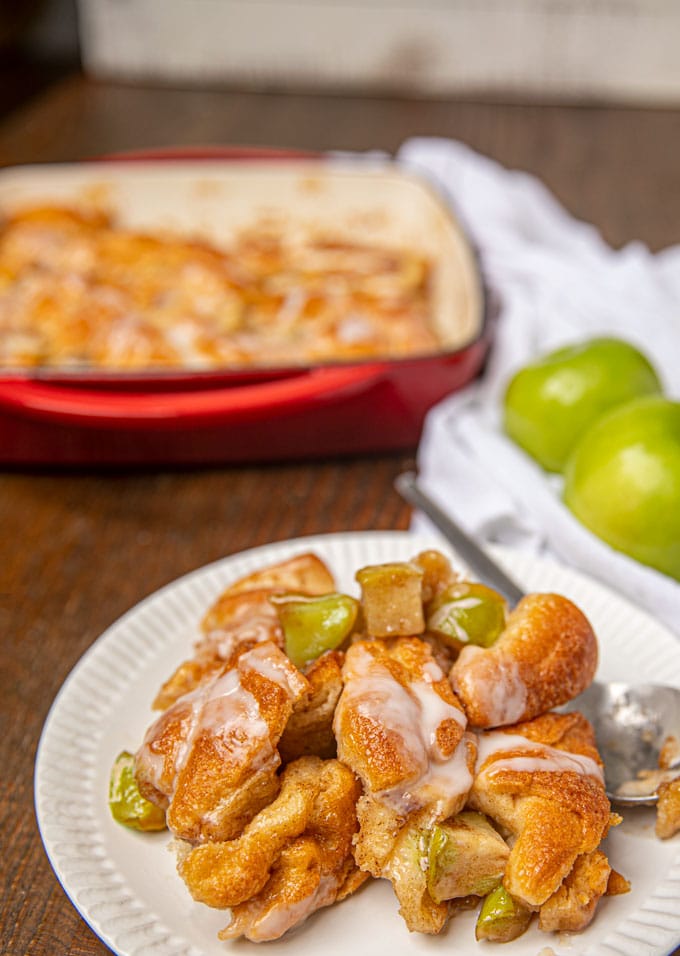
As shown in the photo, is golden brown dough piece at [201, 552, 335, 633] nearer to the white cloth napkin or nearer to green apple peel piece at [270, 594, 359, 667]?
green apple peel piece at [270, 594, 359, 667]

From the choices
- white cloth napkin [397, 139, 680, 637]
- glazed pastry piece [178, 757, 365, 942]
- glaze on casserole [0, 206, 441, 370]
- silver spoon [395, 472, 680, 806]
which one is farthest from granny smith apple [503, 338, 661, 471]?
glazed pastry piece [178, 757, 365, 942]

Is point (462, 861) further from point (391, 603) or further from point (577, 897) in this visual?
point (391, 603)

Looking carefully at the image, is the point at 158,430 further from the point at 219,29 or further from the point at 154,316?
the point at 219,29

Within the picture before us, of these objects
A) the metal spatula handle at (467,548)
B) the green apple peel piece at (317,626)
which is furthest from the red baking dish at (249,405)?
the green apple peel piece at (317,626)

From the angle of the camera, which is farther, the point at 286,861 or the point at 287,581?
the point at 287,581

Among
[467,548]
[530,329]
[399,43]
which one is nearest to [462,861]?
[467,548]

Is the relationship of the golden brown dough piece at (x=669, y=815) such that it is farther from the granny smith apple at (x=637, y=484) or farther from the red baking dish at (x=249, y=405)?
the red baking dish at (x=249, y=405)

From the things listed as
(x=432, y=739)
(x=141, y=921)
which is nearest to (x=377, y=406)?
(x=432, y=739)
